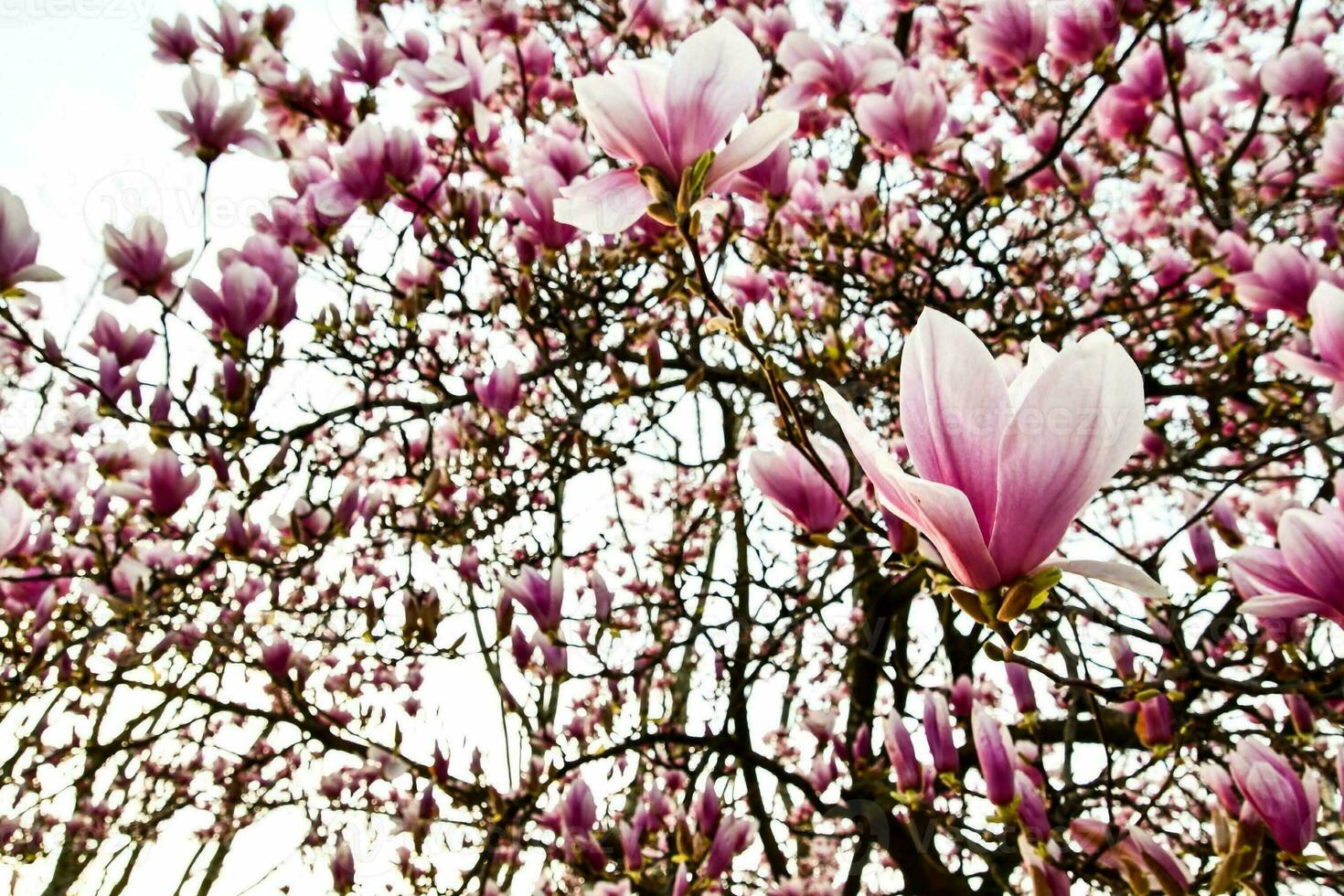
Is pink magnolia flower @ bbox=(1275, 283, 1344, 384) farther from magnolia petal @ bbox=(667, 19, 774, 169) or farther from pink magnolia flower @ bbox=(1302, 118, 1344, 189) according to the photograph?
pink magnolia flower @ bbox=(1302, 118, 1344, 189)

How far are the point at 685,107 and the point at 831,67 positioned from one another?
1.41m

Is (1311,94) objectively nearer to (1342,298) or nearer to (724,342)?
(1342,298)

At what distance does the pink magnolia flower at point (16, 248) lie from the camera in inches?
54.2

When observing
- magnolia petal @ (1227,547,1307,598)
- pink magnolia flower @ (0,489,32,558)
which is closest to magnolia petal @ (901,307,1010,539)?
magnolia petal @ (1227,547,1307,598)

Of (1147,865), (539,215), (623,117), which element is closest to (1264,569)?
(1147,865)

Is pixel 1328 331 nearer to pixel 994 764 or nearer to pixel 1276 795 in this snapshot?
pixel 1276 795

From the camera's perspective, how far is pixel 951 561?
59cm

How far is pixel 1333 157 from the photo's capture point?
2.00 meters

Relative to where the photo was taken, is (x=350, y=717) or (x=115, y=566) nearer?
(x=115, y=566)

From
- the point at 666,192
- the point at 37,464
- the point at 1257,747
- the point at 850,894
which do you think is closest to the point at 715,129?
the point at 666,192

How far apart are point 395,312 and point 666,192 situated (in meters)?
1.53

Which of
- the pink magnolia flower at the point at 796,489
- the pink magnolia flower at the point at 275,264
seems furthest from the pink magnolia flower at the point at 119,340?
the pink magnolia flower at the point at 796,489

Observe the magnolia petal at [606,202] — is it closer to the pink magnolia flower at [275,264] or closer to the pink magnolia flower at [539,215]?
the pink magnolia flower at [539,215]

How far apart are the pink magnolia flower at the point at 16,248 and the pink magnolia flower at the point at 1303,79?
109 inches
